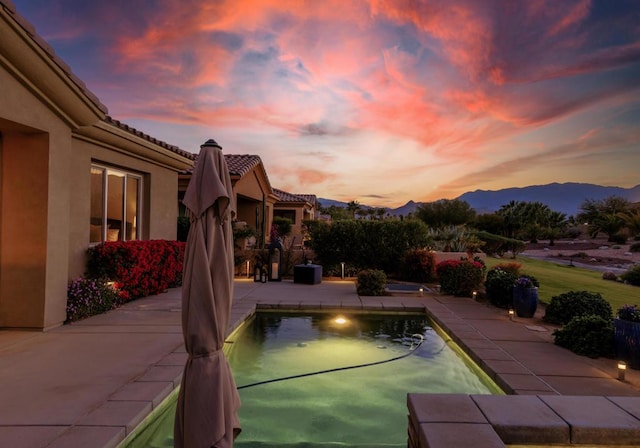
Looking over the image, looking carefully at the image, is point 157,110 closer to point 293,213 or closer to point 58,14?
point 58,14

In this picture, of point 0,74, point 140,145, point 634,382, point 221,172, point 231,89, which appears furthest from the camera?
point 231,89

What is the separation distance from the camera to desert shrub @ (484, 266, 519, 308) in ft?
28.8

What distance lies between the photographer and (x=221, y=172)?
3008 millimetres

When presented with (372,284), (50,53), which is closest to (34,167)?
(50,53)

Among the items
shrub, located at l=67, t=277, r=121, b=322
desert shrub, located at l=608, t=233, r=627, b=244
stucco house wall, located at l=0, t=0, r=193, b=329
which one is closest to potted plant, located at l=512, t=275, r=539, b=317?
shrub, located at l=67, t=277, r=121, b=322

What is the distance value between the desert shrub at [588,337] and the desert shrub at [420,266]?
288 inches

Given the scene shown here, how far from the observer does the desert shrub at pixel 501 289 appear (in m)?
8.79

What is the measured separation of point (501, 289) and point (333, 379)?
555cm

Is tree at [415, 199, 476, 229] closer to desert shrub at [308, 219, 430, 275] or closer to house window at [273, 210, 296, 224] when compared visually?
house window at [273, 210, 296, 224]

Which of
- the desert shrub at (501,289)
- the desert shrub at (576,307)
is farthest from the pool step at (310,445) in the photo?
the desert shrub at (501,289)

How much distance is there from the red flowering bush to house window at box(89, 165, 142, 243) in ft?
2.38

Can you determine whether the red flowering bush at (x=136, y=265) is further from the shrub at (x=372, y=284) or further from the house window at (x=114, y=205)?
the shrub at (x=372, y=284)

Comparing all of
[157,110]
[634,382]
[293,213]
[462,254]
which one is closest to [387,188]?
A: [293,213]

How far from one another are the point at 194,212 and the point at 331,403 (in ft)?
10.1
